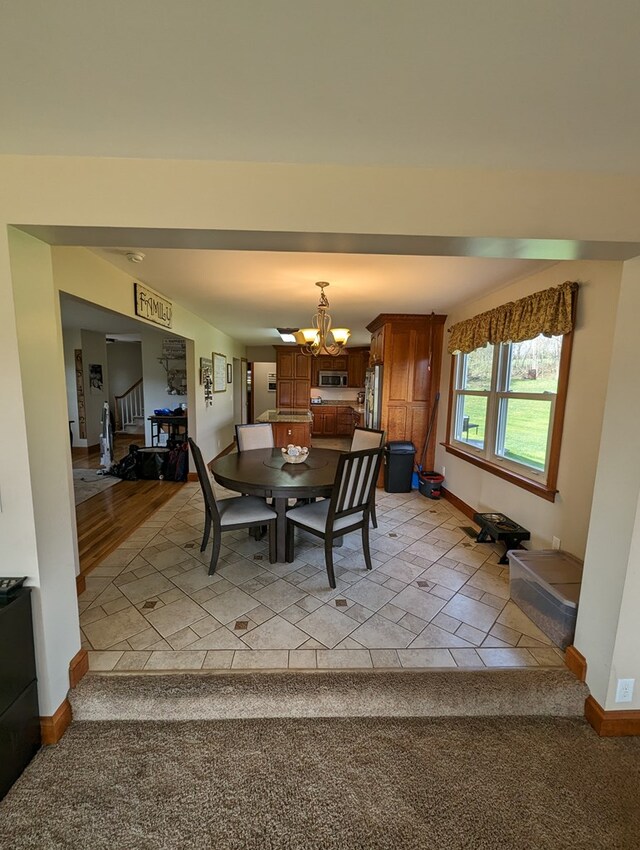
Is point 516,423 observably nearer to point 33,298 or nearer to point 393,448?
point 393,448

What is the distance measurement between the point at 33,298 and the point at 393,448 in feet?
12.3

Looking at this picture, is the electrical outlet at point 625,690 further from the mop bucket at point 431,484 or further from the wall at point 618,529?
the mop bucket at point 431,484

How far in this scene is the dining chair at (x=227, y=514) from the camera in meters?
2.47

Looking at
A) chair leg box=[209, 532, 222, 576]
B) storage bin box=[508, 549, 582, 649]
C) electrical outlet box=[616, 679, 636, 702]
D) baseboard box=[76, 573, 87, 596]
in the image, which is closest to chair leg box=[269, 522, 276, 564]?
chair leg box=[209, 532, 222, 576]

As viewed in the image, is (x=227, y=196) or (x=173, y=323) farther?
(x=173, y=323)

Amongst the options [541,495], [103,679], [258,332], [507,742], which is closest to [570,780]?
[507,742]

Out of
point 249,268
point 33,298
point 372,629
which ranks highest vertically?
point 249,268

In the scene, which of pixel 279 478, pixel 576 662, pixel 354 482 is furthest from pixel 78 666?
pixel 576 662

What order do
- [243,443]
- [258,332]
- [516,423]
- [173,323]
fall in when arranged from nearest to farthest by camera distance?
[516,423] < [243,443] < [173,323] < [258,332]

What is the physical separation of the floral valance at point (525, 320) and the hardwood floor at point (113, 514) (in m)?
3.74

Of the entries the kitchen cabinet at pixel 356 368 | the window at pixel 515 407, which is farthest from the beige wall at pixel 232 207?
the kitchen cabinet at pixel 356 368

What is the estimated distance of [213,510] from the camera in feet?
8.17

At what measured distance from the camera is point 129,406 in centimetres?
873

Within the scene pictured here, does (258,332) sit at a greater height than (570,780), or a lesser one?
greater
